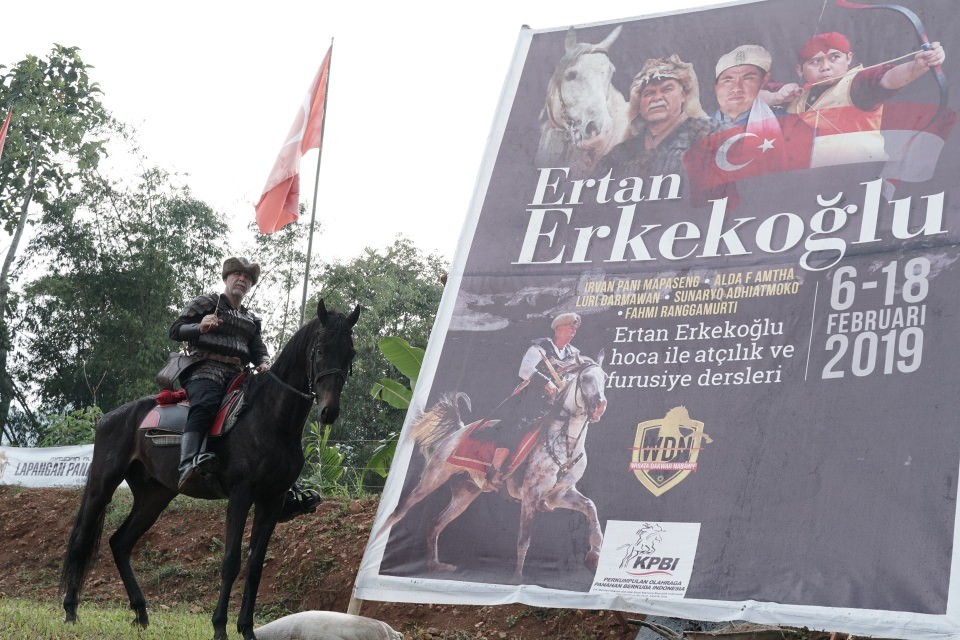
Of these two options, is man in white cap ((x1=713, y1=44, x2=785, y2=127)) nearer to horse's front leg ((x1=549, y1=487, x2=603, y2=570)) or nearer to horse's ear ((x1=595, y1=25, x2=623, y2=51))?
horse's ear ((x1=595, y1=25, x2=623, y2=51))

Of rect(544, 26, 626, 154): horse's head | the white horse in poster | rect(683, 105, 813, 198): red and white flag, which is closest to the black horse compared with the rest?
the white horse in poster

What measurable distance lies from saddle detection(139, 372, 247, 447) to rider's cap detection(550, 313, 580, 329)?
2.32 metres

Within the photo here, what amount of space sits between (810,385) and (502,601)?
238 cm

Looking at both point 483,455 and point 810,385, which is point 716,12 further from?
point 483,455

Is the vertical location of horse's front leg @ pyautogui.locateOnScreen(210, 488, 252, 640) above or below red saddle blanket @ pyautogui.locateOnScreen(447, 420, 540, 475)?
below

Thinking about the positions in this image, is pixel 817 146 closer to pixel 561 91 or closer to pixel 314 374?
pixel 561 91

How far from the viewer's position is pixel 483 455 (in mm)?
7012

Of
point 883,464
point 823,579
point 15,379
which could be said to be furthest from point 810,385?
point 15,379

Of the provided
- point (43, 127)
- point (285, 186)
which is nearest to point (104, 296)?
point (43, 127)

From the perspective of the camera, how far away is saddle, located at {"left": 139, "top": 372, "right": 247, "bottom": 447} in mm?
7098

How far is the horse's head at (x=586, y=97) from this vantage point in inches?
312

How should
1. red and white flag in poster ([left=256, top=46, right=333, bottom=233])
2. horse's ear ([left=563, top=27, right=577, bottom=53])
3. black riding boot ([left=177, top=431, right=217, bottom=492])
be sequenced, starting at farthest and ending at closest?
1. red and white flag in poster ([left=256, top=46, right=333, bottom=233])
2. horse's ear ([left=563, top=27, right=577, bottom=53])
3. black riding boot ([left=177, top=431, right=217, bottom=492])

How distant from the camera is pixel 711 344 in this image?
663 cm

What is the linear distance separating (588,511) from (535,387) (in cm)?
104
